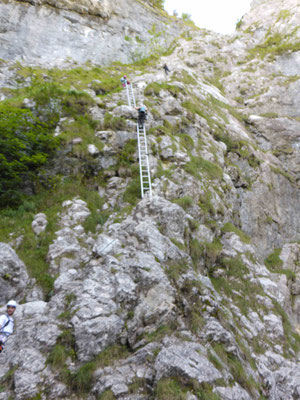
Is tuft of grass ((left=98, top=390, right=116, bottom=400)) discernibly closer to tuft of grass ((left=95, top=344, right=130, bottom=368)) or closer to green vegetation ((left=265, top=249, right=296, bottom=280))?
tuft of grass ((left=95, top=344, right=130, bottom=368))

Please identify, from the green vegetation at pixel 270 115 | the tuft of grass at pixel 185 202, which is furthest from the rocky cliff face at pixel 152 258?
the green vegetation at pixel 270 115

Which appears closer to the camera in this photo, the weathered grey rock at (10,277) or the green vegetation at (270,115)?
the weathered grey rock at (10,277)

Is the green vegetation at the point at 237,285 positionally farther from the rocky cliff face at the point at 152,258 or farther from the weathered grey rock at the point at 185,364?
the weathered grey rock at the point at 185,364

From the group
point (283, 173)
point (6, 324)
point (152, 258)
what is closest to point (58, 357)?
point (6, 324)

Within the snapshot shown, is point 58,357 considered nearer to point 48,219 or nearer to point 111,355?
point 111,355

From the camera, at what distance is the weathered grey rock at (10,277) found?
20.7ft

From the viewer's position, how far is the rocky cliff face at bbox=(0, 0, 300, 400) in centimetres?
511

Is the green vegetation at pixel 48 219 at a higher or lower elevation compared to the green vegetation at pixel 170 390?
higher

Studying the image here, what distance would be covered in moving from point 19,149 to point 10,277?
5.18 m

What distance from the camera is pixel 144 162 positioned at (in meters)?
11.5

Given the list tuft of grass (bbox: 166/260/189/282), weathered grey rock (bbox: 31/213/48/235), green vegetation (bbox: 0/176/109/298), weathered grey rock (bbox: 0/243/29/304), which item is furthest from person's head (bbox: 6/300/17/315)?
tuft of grass (bbox: 166/260/189/282)

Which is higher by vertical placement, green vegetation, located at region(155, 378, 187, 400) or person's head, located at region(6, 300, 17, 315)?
person's head, located at region(6, 300, 17, 315)

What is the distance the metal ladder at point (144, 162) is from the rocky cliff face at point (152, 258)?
38cm

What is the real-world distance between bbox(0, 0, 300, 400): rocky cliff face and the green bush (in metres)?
0.63
